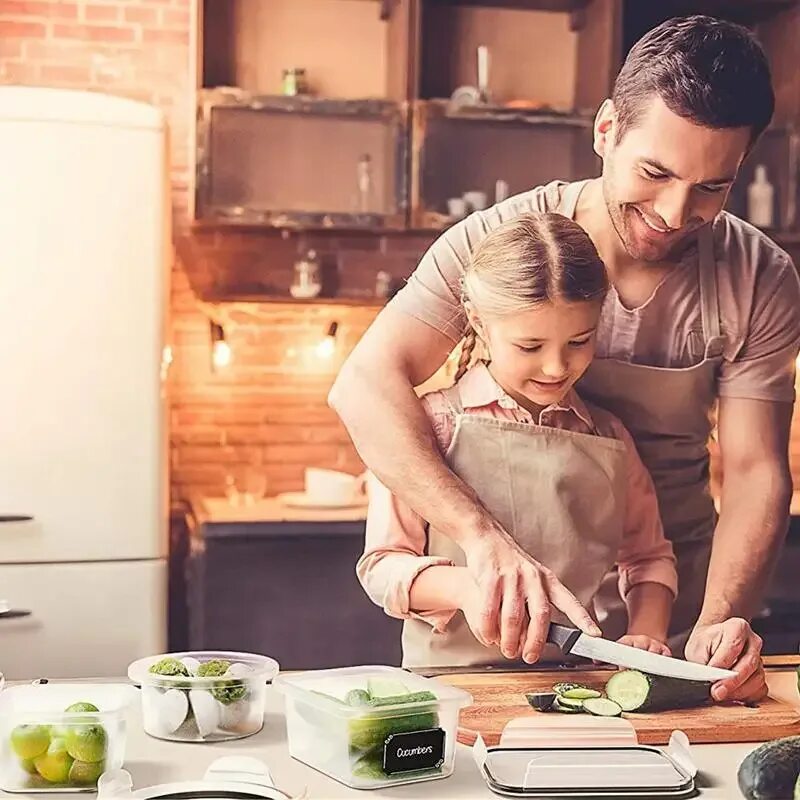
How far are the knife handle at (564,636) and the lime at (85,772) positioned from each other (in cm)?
58

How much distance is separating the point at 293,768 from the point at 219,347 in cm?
227

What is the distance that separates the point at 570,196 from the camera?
2.00 metres

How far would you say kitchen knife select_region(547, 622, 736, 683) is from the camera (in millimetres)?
1566

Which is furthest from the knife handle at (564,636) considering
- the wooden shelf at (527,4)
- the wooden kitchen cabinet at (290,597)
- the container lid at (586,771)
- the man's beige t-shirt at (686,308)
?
the wooden shelf at (527,4)

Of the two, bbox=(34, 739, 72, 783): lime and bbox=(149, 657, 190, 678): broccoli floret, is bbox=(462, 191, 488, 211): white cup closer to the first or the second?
bbox=(149, 657, 190, 678): broccoli floret

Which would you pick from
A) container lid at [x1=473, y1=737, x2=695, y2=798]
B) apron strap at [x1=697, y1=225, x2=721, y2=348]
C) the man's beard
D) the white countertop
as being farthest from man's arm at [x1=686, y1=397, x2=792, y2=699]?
container lid at [x1=473, y1=737, x2=695, y2=798]

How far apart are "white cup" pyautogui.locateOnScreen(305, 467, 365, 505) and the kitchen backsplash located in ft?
0.96

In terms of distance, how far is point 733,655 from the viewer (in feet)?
5.64

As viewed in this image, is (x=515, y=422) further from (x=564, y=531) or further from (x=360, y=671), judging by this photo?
(x=360, y=671)

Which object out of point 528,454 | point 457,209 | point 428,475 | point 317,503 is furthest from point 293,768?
point 457,209

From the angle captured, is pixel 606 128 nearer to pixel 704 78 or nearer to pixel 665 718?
pixel 704 78

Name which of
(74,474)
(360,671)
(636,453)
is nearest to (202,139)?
(74,474)

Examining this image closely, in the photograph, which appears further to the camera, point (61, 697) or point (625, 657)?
point (625, 657)

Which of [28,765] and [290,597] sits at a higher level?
[28,765]
